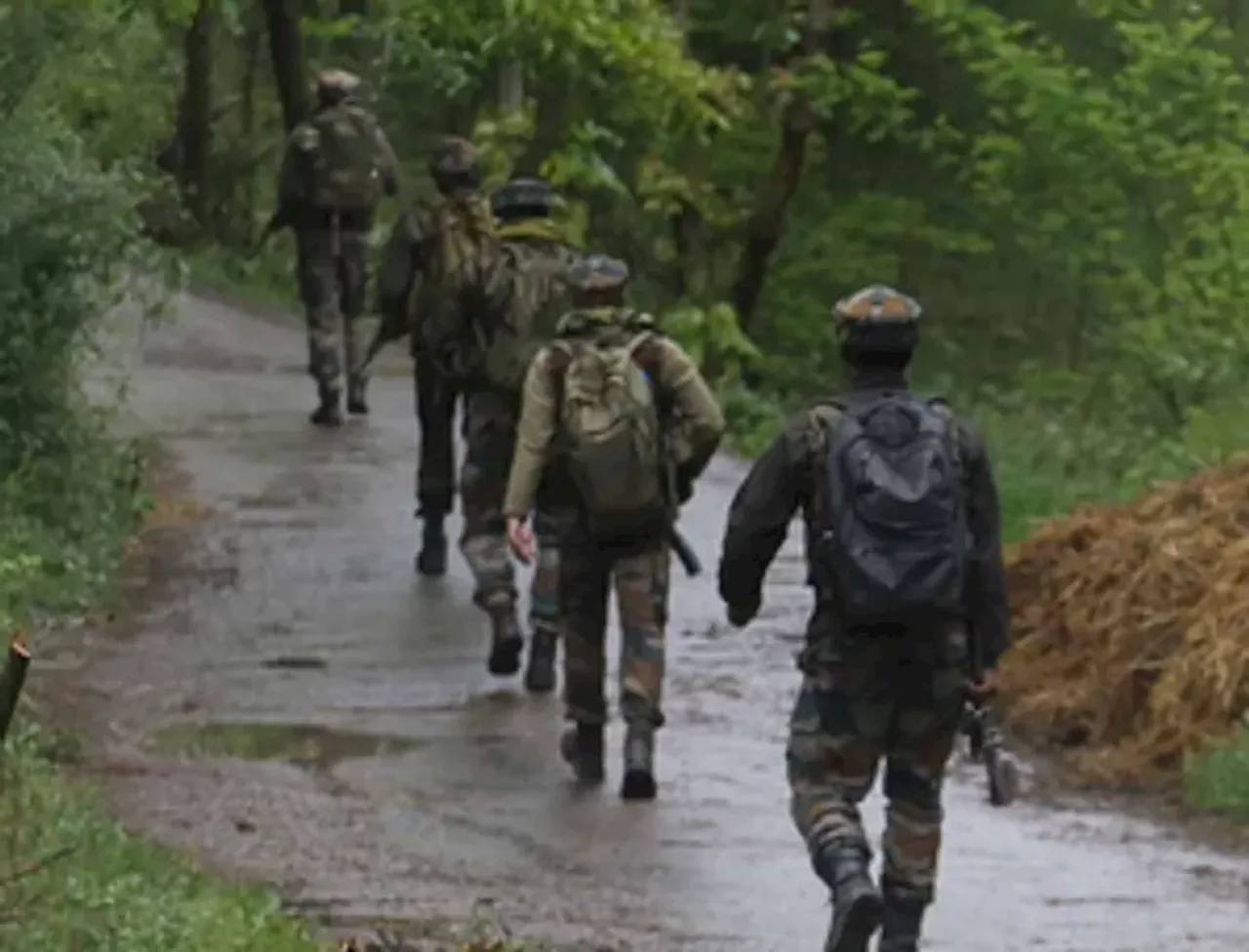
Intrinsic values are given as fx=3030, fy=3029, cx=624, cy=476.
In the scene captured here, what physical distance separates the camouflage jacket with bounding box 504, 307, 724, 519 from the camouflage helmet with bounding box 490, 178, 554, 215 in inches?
64.6

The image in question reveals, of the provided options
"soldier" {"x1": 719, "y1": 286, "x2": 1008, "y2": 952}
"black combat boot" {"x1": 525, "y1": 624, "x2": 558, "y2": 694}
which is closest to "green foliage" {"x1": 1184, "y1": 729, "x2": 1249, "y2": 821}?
"black combat boot" {"x1": 525, "y1": 624, "x2": 558, "y2": 694}

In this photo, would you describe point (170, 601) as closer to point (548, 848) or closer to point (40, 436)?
point (40, 436)

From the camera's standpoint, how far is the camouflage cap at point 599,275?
10.6 metres

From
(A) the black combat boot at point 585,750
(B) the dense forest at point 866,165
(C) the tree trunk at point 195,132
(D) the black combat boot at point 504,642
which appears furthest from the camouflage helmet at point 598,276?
(C) the tree trunk at point 195,132

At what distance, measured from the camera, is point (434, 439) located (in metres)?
14.4

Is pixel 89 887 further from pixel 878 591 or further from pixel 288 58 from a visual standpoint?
pixel 288 58

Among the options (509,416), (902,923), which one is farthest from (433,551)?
(902,923)

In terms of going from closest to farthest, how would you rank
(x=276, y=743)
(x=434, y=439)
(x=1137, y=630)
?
(x=276, y=743)
(x=1137, y=630)
(x=434, y=439)

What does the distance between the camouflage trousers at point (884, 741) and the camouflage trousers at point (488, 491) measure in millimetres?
4722

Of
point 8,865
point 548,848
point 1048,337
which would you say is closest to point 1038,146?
point 1048,337

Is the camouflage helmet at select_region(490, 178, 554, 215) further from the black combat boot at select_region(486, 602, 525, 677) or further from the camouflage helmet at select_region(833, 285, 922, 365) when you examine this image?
the camouflage helmet at select_region(833, 285, 922, 365)

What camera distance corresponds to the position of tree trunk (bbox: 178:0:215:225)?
3459 centimetres

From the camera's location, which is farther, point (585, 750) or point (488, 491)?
point (488, 491)

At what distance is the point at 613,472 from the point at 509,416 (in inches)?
98.3
